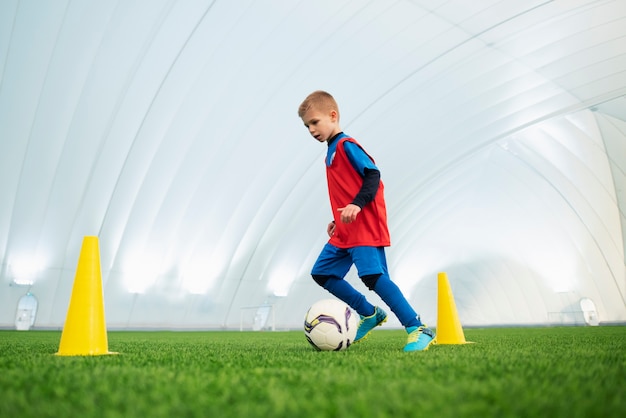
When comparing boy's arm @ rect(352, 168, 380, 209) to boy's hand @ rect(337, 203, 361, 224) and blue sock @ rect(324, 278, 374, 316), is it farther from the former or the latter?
blue sock @ rect(324, 278, 374, 316)

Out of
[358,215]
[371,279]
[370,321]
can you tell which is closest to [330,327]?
[371,279]

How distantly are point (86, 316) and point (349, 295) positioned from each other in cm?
225

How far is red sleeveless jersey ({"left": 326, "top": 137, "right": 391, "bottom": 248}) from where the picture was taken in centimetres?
412

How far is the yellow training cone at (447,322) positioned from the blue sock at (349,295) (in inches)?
50.2

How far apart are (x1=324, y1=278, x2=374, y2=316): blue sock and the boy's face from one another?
1.34m

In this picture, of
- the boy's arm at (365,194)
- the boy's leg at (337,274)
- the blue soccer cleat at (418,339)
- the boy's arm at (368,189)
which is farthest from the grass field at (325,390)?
the boy's leg at (337,274)

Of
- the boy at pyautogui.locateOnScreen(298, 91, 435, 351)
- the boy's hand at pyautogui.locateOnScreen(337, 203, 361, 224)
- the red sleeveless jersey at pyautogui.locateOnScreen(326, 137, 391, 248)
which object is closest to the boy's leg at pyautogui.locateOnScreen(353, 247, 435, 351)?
the boy at pyautogui.locateOnScreen(298, 91, 435, 351)

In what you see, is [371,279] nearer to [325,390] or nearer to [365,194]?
[365,194]

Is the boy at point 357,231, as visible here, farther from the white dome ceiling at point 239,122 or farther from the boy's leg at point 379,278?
the white dome ceiling at point 239,122

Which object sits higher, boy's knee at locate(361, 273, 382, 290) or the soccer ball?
boy's knee at locate(361, 273, 382, 290)

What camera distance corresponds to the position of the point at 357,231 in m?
4.14

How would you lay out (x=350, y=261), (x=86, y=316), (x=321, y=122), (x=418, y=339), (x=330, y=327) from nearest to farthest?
1. (x=86, y=316)
2. (x=418, y=339)
3. (x=330, y=327)
4. (x=321, y=122)
5. (x=350, y=261)

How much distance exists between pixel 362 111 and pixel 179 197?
23.7 ft

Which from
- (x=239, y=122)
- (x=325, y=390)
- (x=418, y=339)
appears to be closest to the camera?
(x=325, y=390)
